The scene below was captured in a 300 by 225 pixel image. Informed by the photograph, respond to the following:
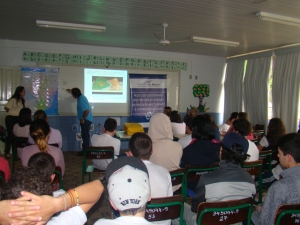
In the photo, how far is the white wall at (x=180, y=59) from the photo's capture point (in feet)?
20.9

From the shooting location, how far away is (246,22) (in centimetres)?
449

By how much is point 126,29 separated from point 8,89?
128 inches

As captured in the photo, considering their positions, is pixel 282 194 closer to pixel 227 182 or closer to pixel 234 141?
pixel 227 182

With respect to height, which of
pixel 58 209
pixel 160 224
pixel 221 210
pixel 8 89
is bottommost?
pixel 160 224

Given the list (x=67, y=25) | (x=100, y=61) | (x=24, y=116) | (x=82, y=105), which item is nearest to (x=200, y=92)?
(x=100, y=61)

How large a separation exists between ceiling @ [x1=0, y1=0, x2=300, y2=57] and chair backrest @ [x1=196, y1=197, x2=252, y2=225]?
2706mm

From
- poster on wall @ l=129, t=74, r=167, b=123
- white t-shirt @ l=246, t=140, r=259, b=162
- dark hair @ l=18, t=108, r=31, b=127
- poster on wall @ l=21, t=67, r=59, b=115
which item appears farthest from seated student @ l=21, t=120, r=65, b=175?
poster on wall @ l=129, t=74, r=167, b=123

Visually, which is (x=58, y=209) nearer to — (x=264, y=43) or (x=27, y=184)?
(x=27, y=184)

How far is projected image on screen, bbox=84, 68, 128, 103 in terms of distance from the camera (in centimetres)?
705

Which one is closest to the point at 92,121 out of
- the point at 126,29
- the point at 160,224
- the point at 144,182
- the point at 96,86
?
the point at 96,86

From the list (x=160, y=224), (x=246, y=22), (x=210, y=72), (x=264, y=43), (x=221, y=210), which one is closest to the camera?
(x=221, y=210)

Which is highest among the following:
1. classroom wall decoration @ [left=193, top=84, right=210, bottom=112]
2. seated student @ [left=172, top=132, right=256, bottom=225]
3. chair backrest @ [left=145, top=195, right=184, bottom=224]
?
classroom wall decoration @ [left=193, top=84, right=210, bottom=112]

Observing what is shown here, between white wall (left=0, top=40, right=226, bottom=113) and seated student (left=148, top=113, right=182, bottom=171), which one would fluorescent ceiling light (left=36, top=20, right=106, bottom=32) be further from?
seated student (left=148, top=113, right=182, bottom=171)

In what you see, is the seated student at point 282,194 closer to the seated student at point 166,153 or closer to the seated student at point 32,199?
the seated student at point 166,153
